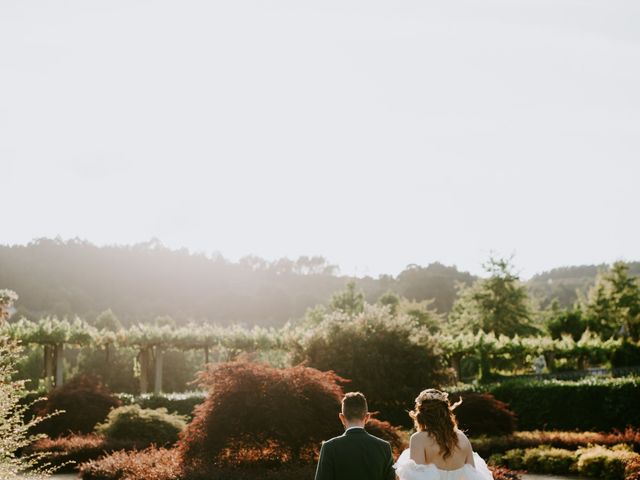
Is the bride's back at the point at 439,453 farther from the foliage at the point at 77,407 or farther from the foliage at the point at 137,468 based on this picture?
the foliage at the point at 77,407

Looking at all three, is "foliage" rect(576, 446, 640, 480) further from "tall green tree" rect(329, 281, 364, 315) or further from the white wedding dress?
"tall green tree" rect(329, 281, 364, 315)

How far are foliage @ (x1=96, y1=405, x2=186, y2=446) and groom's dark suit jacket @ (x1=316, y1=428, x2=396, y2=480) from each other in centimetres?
1389

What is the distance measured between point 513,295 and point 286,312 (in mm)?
39975

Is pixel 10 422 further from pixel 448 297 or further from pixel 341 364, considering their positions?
pixel 448 297

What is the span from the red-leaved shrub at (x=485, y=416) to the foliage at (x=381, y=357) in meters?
3.30

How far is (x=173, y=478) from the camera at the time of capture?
10125 millimetres

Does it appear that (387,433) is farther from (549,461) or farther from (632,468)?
(549,461)

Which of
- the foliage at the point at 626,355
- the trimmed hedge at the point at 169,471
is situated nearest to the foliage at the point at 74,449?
the trimmed hedge at the point at 169,471

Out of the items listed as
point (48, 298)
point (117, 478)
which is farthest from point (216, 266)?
point (117, 478)

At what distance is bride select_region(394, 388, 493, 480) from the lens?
518cm

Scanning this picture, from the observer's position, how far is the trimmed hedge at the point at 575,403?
18953mm

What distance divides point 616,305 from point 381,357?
132ft

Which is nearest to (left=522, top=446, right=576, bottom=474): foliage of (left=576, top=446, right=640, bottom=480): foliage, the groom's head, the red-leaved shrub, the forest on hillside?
(left=576, top=446, right=640, bottom=480): foliage

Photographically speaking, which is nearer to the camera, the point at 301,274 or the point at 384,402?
the point at 384,402
